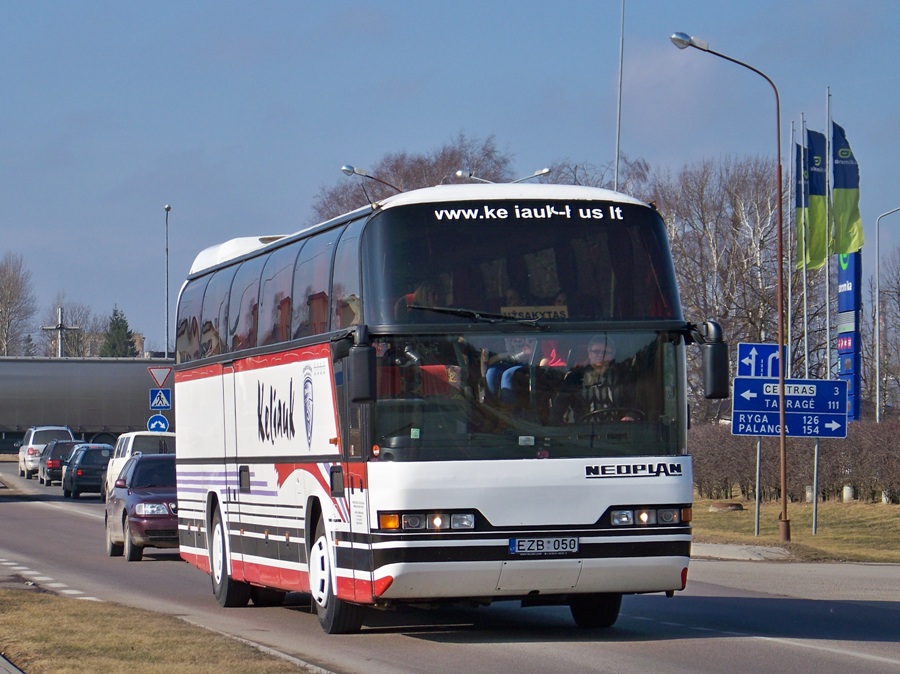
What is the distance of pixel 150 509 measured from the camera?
22312 mm

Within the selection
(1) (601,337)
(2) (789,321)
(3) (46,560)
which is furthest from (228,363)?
(2) (789,321)

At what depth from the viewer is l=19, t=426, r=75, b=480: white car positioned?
58.8 m

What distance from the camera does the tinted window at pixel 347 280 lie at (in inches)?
479

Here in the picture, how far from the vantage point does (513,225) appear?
482 inches

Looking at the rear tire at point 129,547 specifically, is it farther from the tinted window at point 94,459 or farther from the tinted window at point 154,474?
the tinted window at point 94,459

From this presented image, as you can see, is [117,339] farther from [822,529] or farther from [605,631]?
[605,631]

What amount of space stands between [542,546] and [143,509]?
11.9 metres

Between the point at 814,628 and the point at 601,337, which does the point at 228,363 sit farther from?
the point at 814,628

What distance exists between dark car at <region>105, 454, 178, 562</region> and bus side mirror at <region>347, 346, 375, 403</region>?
38.6 ft

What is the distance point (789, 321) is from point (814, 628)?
38.9 m

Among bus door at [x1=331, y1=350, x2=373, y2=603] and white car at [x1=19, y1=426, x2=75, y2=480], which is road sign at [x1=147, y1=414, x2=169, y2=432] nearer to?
white car at [x1=19, y1=426, x2=75, y2=480]

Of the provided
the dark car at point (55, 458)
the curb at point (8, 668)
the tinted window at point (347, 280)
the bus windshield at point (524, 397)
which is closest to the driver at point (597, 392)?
the bus windshield at point (524, 397)

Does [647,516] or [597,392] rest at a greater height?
[597,392]

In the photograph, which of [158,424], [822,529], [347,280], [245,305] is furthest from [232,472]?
[158,424]
